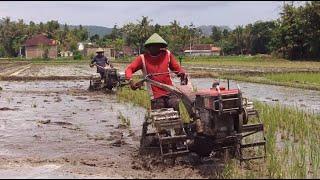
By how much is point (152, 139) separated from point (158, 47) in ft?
3.83

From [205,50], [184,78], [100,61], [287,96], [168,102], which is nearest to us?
[168,102]

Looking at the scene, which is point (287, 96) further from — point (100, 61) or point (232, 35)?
point (232, 35)

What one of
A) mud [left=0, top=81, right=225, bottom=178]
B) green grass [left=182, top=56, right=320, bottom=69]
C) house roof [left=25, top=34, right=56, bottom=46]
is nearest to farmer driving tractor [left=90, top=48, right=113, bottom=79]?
mud [left=0, top=81, right=225, bottom=178]

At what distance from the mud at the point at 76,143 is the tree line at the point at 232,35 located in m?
35.1

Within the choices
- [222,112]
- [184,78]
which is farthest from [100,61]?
[222,112]

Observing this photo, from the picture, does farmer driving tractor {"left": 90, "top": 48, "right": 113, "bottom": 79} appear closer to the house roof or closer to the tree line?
the tree line

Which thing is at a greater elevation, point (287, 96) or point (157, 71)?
point (157, 71)

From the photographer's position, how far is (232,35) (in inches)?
3529

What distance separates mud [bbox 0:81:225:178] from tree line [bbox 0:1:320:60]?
115 ft

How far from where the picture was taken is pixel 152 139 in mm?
6453

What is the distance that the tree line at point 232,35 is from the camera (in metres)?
46.0

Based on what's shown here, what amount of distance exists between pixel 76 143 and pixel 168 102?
2029 millimetres

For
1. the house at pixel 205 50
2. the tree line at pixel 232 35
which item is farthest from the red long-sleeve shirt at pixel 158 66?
the house at pixel 205 50

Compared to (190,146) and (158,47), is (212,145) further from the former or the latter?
(158,47)
